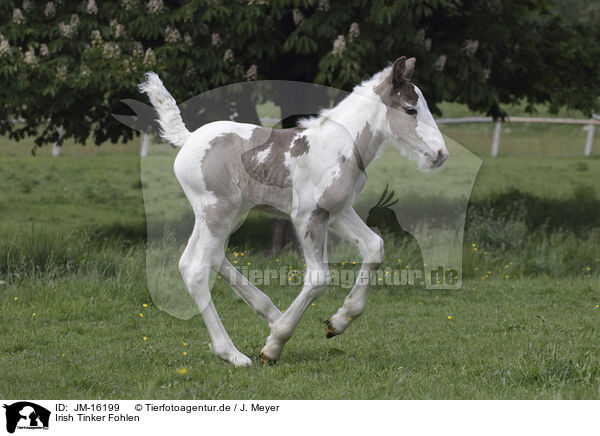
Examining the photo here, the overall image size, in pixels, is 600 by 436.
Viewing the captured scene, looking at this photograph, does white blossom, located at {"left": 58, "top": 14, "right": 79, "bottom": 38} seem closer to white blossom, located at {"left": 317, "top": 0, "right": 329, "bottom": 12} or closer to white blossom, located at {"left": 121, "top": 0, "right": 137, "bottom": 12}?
white blossom, located at {"left": 121, "top": 0, "right": 137, "bottom": 12}

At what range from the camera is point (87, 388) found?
4.32 metres

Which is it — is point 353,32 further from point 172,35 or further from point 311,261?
point 311,261

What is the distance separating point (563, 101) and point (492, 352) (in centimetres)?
627

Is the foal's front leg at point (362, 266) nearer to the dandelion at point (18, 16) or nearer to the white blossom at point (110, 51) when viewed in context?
the white blossom at point (110, 51)

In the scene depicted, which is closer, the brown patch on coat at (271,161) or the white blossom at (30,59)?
the brown patch on coat at (271,161)

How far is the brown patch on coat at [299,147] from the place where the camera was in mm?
4508

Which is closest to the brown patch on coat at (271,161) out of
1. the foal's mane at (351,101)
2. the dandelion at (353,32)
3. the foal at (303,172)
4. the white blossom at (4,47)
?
the foal at (303,172)

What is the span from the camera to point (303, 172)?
4.48m

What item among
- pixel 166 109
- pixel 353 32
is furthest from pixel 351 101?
pixel 353 32

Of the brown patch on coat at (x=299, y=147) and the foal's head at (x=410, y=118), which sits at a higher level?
the foal's head at (x=410, y=118)

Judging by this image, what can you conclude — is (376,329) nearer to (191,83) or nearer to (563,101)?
(191,83)

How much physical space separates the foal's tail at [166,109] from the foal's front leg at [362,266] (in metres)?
1.24
